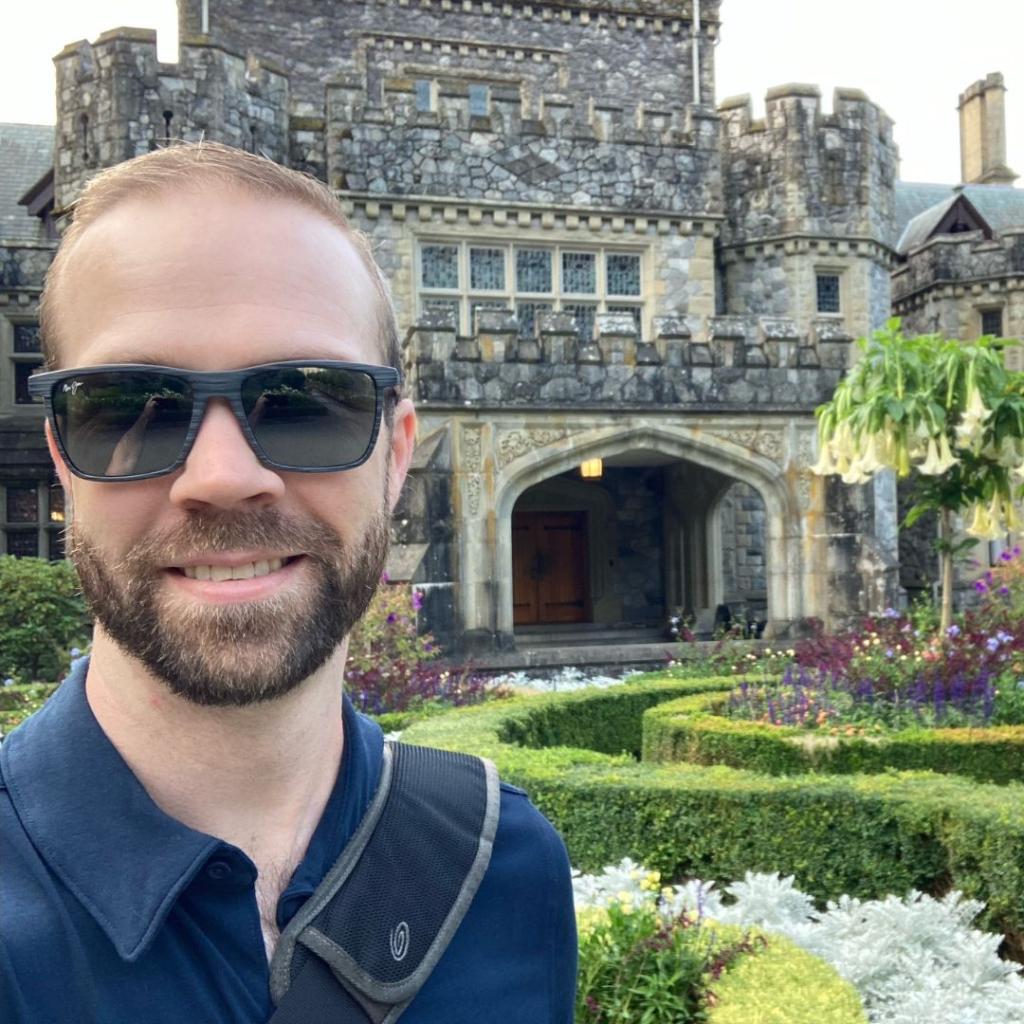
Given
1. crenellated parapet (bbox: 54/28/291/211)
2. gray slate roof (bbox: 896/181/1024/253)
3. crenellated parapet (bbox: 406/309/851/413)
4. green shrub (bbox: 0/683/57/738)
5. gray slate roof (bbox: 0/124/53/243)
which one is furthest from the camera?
gray slate roof (bbox: 896/181/1024/253)

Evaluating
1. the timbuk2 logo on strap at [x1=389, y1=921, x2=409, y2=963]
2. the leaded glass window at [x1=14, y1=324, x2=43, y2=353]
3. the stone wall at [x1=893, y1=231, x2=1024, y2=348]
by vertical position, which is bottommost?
the timbuk2 logo on strap at [x1=389, y1=921, x2=409, y2=963]

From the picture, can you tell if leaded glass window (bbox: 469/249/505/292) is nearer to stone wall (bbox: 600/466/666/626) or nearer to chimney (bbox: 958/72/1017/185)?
stone wall (bbox: 600/466/666/626)

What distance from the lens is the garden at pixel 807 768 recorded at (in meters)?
3.20

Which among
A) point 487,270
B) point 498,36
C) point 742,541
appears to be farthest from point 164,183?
point 498,36

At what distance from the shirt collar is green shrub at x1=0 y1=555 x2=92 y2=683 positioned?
355 inches

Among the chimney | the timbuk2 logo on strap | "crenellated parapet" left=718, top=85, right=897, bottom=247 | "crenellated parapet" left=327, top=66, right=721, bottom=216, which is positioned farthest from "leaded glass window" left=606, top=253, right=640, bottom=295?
the chimney

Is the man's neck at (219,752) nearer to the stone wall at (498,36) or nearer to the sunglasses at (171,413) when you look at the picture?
the sunglasses at (171,413)

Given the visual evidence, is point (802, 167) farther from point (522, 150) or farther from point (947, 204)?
point (947, 204)

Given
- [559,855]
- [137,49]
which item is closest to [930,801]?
[559,855]

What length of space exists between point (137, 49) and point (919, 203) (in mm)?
18963

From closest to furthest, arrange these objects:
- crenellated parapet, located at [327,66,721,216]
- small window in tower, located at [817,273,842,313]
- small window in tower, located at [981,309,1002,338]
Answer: crenellated parapet, located at [327,66,721,216] → small window in tower, located at [817,273,842,313] → small window in tower, located at [981,309,1002,338]

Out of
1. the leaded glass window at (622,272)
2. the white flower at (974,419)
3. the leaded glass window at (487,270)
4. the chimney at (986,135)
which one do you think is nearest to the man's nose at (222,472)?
the white flower at (974,419)

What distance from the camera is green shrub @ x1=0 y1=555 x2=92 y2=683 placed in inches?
375

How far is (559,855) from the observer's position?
137 centimetres
